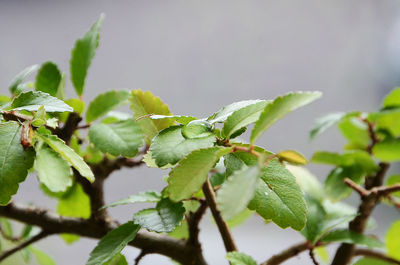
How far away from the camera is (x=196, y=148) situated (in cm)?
28

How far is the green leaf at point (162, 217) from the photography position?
1.09 ft

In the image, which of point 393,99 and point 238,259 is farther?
point 393,99

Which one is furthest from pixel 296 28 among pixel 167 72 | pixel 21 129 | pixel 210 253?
pixel 21 129

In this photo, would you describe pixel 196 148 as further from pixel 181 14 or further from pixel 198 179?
pixel 181 14

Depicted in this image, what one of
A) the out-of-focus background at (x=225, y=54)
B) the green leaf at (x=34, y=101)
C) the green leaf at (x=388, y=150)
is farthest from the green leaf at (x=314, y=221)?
the out-of-focus background at (x=225, y=54)

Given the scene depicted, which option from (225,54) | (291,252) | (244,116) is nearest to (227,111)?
(244,116)

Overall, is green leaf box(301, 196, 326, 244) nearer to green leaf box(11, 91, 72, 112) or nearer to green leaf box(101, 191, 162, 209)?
green leaf box(101, 191, 162, 209)

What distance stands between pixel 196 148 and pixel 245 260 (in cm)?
13

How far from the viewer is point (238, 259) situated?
348 mm

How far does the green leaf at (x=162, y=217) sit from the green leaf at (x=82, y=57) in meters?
0.17

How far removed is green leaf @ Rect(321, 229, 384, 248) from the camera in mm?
469

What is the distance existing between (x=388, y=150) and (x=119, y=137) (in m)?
0.37

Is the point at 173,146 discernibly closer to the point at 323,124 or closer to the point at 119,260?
the point at 119,260

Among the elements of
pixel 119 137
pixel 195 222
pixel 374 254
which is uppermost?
pixel 119 137
